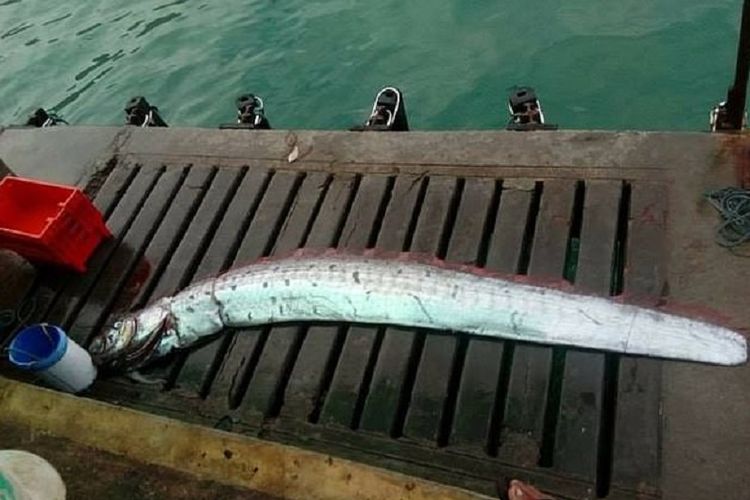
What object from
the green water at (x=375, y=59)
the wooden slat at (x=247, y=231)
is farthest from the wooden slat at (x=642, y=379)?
the green water at (x=375, y=59)

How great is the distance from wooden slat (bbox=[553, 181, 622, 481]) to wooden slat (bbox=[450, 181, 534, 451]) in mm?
371

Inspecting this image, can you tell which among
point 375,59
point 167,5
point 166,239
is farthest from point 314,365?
point 167,5

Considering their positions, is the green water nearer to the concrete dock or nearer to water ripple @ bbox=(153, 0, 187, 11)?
water ripple @ bbox=(153, 0, 187, 11)

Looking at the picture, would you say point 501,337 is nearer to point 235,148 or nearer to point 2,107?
point 235,148

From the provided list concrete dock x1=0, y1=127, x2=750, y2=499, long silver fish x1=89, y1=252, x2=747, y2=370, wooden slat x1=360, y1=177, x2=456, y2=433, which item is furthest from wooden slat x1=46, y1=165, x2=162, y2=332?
wooden slat x1=360, y1=177, x2=456, y2=433

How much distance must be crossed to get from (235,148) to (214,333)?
1.90 m

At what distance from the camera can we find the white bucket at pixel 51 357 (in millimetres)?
4410

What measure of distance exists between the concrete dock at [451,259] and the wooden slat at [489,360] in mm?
12

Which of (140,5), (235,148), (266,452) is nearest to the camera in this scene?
(266,452)

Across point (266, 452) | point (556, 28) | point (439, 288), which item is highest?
point (266, 452)

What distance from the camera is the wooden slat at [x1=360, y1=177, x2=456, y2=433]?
4109 millimetres

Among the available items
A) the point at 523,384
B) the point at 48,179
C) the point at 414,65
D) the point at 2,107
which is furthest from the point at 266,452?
the point at 2,107

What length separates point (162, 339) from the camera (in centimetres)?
475

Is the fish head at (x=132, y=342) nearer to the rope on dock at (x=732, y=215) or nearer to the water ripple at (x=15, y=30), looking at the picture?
the rope on dock at (x=732, y=215)
